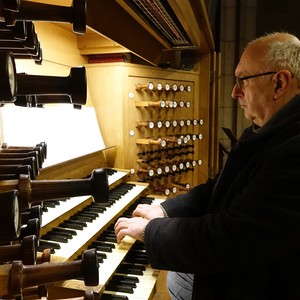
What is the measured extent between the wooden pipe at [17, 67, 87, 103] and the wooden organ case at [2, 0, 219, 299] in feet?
2.81

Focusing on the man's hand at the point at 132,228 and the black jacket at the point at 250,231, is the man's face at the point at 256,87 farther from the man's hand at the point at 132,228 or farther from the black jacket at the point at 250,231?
the man's hand at the point at 132,228

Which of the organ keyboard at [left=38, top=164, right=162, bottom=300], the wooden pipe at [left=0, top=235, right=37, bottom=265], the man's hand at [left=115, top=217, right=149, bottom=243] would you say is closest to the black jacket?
the man's hand at [left=115, top=217, right=149, bottom=243]

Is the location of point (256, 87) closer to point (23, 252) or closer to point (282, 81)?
point (282, 81)

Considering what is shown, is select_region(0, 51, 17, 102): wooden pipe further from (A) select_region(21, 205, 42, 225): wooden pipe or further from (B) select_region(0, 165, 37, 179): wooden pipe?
(A) select_region(21, 205, 42, 225): wooden pipe

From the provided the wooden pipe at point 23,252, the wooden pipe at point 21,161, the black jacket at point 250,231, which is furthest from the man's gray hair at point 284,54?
the wooden pipe at point 23,252

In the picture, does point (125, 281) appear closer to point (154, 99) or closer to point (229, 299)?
point (229, 299)

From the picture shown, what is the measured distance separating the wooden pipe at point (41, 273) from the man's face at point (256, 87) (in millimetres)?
982

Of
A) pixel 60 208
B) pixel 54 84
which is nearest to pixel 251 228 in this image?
pixel 54 84

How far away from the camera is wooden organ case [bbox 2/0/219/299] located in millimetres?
1647

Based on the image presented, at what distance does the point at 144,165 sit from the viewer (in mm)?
3141

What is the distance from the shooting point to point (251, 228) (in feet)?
3.52

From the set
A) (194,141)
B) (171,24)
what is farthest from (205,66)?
(171,24)

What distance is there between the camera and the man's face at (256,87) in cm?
132

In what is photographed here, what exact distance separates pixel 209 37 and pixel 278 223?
288cm
